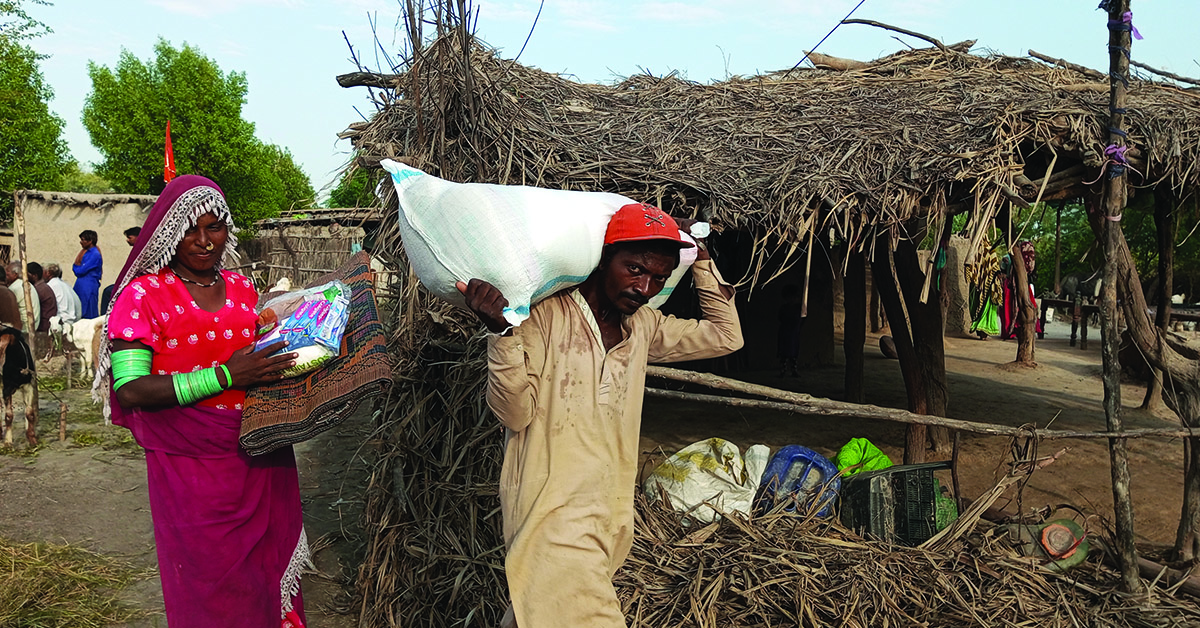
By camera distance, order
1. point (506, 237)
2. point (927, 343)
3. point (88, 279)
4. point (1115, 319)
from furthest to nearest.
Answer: point (88, 279) < point (927, 343) < point (1115, 319) < point (506, 237)

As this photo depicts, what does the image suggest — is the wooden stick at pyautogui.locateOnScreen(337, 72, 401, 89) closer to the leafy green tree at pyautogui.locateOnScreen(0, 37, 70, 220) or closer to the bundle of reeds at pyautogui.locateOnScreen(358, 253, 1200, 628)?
the bundle of reeds at pyautogui.locateOnScreen(358, 253, 1200, 628)

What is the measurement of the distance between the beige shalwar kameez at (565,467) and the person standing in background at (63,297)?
10.5 m

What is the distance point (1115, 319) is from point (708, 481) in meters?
2.10

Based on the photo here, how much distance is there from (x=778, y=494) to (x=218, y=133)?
80.1 ft

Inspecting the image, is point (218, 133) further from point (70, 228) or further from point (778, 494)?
point (778, 494)

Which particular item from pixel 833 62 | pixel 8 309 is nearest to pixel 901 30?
pixel 833 62

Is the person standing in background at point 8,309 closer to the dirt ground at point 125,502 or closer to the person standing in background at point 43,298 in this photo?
the dirt ground at point 125,502

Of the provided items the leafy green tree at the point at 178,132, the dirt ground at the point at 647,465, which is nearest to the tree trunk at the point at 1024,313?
the dirt ground at the point at 647,465

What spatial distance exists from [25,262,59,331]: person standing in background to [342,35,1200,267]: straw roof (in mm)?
7780

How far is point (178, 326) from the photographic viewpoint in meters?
2.56

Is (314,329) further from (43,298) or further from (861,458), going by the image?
(43,298)

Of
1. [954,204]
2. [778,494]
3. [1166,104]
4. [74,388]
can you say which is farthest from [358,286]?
[74,388]

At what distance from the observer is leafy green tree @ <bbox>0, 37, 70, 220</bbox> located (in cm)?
1712

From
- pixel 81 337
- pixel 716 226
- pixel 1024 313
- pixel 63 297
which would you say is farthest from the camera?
pixel 1024 313
